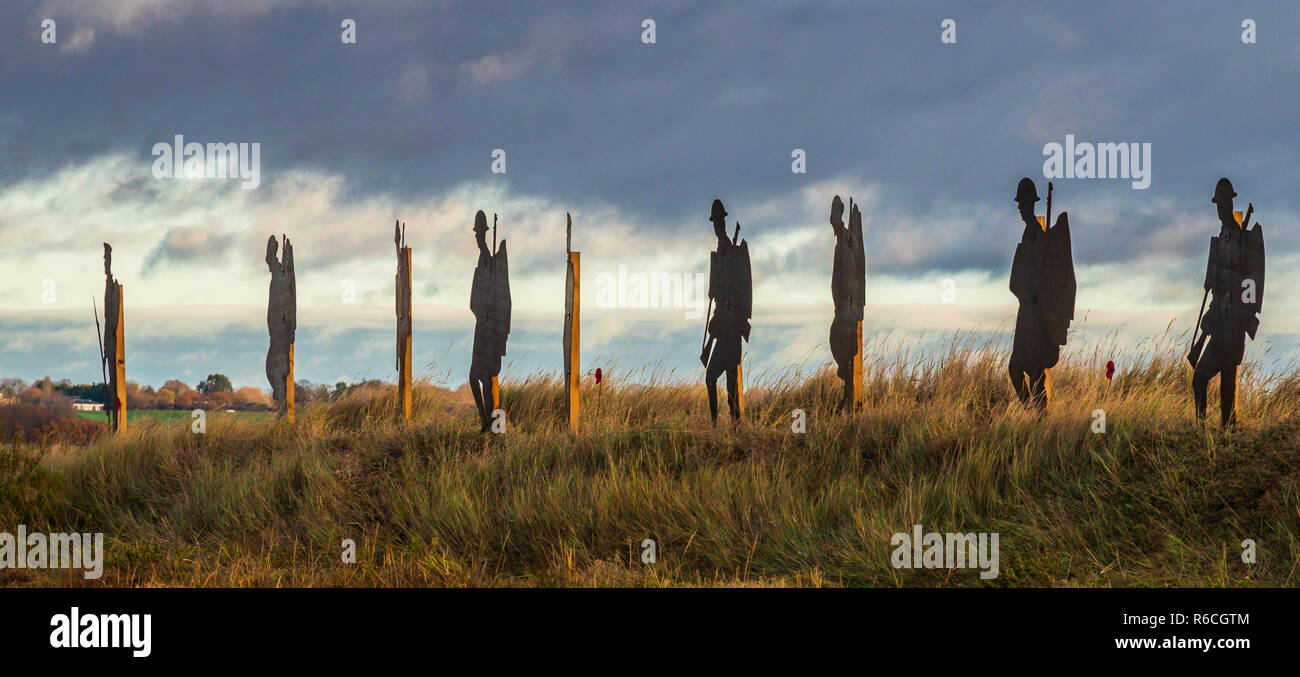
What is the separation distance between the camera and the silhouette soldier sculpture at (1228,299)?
859 centimetres

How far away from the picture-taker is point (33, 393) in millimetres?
17750

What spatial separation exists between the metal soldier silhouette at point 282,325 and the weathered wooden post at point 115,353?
2342mm

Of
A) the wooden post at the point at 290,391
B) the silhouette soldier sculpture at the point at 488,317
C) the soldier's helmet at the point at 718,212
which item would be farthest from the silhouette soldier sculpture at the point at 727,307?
the wooden post at the point at 290,391

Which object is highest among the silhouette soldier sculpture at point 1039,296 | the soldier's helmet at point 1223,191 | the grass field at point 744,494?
the soldier's helmet at point 1223,191

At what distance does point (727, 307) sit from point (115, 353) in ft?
31.6

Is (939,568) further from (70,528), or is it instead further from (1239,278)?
(70,528)

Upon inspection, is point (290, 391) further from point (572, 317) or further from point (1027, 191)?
point (1027, 191)

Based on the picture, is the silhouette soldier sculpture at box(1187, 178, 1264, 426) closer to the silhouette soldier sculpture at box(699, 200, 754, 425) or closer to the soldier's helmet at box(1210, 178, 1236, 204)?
the soldier's helmet at box(1210, 178, 1236, 204)

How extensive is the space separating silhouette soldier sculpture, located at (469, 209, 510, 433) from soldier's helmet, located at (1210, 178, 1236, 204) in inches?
A: 280

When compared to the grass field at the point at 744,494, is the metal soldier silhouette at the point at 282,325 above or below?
above

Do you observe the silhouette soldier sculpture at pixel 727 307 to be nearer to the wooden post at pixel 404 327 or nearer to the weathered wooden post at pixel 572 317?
the weathered wooden post at pixel 572 317

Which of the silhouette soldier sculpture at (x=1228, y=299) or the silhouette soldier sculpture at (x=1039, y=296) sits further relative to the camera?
the silhouette soldier sculpture at (x=1039, y=296)

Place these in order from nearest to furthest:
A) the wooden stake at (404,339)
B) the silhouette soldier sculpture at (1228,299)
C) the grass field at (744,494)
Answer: the grass field at (744,494)
the silhouette soldier sculpture at (1228,299)
the wooden stake at (404,339)

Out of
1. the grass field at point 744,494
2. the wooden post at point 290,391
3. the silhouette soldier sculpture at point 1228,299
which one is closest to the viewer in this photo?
the grass field at point 744,494
